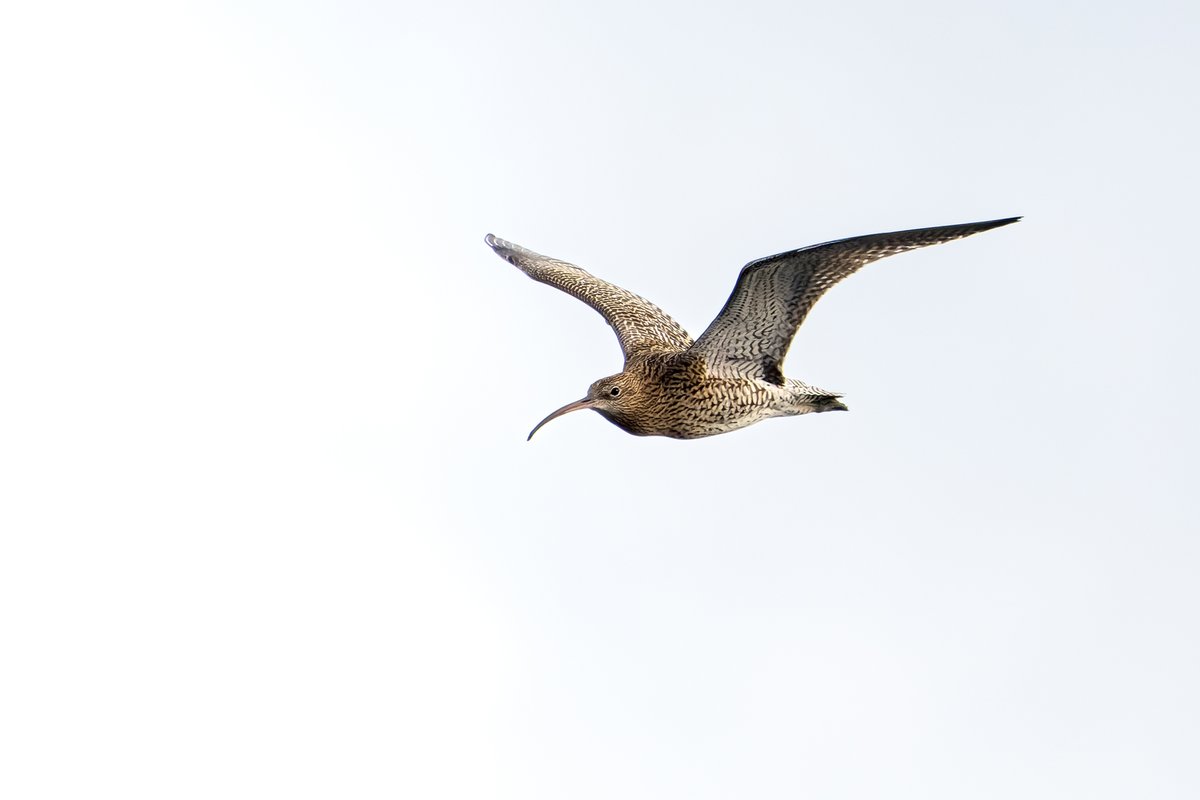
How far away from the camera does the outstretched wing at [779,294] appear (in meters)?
15.1

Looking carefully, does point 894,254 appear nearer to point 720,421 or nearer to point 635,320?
point 720,421

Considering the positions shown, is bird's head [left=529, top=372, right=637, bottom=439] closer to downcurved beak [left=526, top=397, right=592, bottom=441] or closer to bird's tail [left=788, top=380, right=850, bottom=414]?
downcurved beak [left=526, top=397, right=592, bottom=441]

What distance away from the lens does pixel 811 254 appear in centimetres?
1540

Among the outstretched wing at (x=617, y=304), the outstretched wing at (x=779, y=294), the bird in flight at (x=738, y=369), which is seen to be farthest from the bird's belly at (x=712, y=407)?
the outstretched wing at (x=617, y=304)

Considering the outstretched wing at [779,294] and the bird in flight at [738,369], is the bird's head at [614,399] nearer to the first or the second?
the bird in flight at [738,369]

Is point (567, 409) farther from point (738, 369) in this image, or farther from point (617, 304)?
point (617, 304)

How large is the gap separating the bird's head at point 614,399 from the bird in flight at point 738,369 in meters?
0.01

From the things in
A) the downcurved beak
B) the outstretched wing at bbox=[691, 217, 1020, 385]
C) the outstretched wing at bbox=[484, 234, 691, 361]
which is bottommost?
the downcurved beak

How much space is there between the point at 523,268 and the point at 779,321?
639 centimetres

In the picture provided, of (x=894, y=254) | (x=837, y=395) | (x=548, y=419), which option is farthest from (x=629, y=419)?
(x=894, y=254)

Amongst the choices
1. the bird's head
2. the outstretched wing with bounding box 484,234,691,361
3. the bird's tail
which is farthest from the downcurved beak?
the bird's tail

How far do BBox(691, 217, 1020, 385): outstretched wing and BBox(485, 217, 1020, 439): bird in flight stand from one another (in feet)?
0.03

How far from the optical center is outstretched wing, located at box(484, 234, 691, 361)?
1889cm

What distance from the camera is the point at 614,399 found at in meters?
17.0
